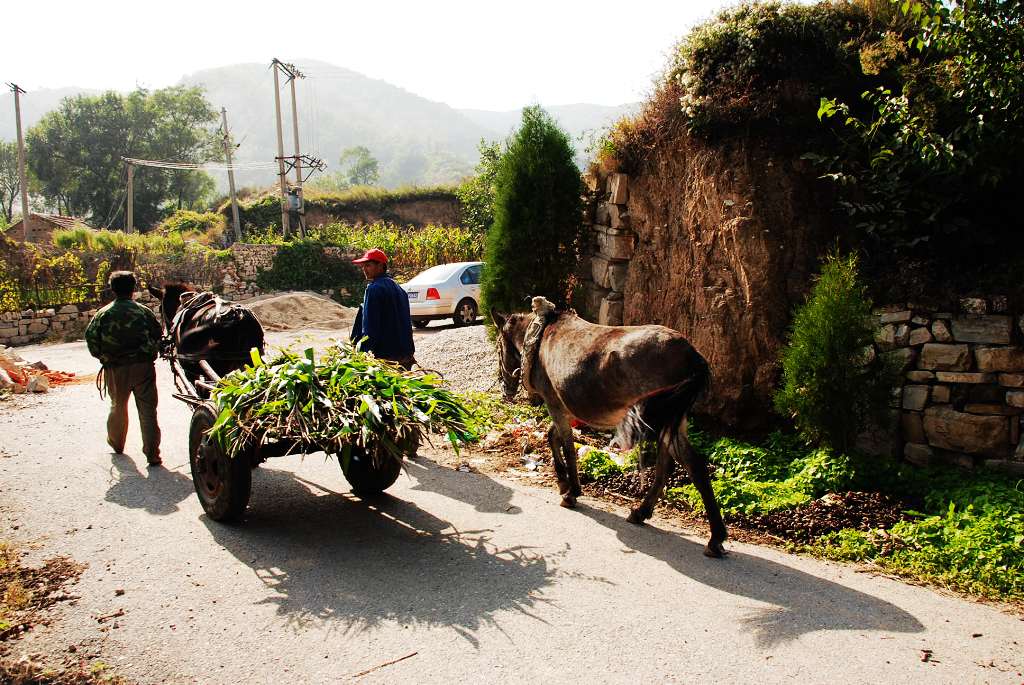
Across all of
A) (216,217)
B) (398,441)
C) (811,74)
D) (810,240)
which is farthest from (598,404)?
(216,217)

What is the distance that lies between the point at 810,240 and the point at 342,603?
238 inches

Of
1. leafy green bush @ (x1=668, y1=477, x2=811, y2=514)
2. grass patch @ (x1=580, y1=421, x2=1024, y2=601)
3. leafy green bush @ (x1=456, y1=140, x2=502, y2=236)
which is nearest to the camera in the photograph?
grass patch @ (x1=580, y1=421, x2=1024, y2=601)

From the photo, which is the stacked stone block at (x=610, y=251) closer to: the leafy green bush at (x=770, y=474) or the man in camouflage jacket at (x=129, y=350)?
the leafy green bush at (x=770, y=474)

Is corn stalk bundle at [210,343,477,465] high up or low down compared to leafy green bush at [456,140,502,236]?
down

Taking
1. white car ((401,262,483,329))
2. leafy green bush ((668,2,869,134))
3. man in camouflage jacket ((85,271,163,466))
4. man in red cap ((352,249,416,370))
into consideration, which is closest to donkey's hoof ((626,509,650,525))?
man in red cap ((352,249,416,370))

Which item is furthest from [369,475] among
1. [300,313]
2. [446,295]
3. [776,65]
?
[300,313]

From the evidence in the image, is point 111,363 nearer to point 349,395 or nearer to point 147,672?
point 349,395

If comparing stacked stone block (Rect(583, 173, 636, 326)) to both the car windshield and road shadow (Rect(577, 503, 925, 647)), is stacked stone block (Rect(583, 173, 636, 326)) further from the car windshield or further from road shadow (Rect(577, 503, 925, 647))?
the car windshield

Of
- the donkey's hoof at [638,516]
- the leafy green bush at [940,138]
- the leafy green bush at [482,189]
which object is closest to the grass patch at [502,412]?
the donkey's hoof at [638,516]

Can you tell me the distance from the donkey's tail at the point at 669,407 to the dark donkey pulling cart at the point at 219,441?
173cm

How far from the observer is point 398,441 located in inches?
200

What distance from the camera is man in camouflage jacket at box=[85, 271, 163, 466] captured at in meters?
7.43

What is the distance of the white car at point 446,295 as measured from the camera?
18281 mm

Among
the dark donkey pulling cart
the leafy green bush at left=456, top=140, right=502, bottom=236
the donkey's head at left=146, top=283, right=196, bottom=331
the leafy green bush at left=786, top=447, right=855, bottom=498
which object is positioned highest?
the leafy green bush at left=456, top=140, right=502, bottom=236
